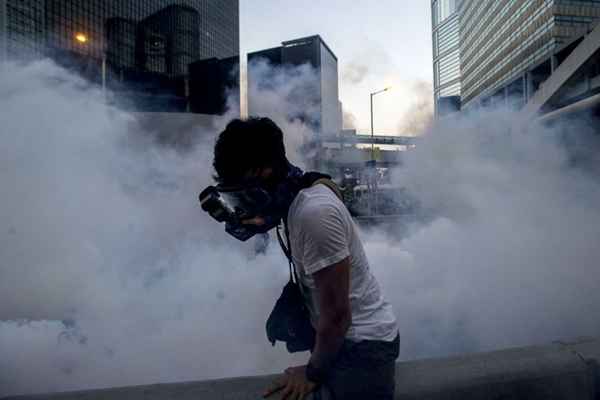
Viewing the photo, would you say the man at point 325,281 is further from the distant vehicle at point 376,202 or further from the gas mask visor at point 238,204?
the distant vehicle at point 376,202

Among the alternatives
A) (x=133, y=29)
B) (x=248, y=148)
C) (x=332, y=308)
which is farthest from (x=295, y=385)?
(x=133, y=29)

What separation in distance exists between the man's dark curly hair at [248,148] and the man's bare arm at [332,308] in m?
0.34

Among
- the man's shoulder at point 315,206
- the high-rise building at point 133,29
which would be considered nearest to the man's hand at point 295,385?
the man's shoulder at point 315,206

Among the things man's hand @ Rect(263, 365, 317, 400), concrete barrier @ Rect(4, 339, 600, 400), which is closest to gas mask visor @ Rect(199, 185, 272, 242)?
man's hand @ Rect(263, 365, 317, 400)

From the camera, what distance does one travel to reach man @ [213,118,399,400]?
1.11 m

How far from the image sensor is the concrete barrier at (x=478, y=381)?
1.43 m

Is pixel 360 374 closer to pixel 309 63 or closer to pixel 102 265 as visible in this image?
pixel 102 265

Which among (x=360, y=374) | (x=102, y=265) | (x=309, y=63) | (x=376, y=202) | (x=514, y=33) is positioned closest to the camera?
(x=360, y=374)

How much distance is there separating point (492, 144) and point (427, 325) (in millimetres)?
4354

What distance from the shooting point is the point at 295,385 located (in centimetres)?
125

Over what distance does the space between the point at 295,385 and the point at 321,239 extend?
487 millimetres

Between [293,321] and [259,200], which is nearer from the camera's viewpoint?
[259,200]

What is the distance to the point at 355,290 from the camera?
4.07 ft

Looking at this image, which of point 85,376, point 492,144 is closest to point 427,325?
point 85,376
